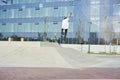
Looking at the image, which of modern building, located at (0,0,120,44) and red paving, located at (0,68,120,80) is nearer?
red paving, located at (0,68,120,80)

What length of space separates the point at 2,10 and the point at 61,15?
16.9m

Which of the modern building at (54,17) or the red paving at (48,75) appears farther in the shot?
the modern building at (54,17)

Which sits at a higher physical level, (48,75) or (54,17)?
(54,17)

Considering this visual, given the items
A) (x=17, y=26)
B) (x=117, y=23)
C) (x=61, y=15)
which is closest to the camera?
(x=117, y=23)

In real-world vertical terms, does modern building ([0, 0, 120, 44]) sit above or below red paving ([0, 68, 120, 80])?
above

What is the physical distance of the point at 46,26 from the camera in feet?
229

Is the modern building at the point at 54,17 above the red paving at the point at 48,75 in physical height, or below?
above

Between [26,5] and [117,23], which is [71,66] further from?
[26,5]

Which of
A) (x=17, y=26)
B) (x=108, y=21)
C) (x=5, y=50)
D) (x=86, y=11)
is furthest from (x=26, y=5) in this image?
Answer: (x=5, y=50)

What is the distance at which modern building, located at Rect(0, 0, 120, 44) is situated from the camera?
6631cm

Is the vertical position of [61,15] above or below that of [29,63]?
above

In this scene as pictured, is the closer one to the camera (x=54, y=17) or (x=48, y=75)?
(x=48, y=75)

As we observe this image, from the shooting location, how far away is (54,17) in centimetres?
7106

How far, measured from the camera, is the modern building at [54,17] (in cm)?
6631
